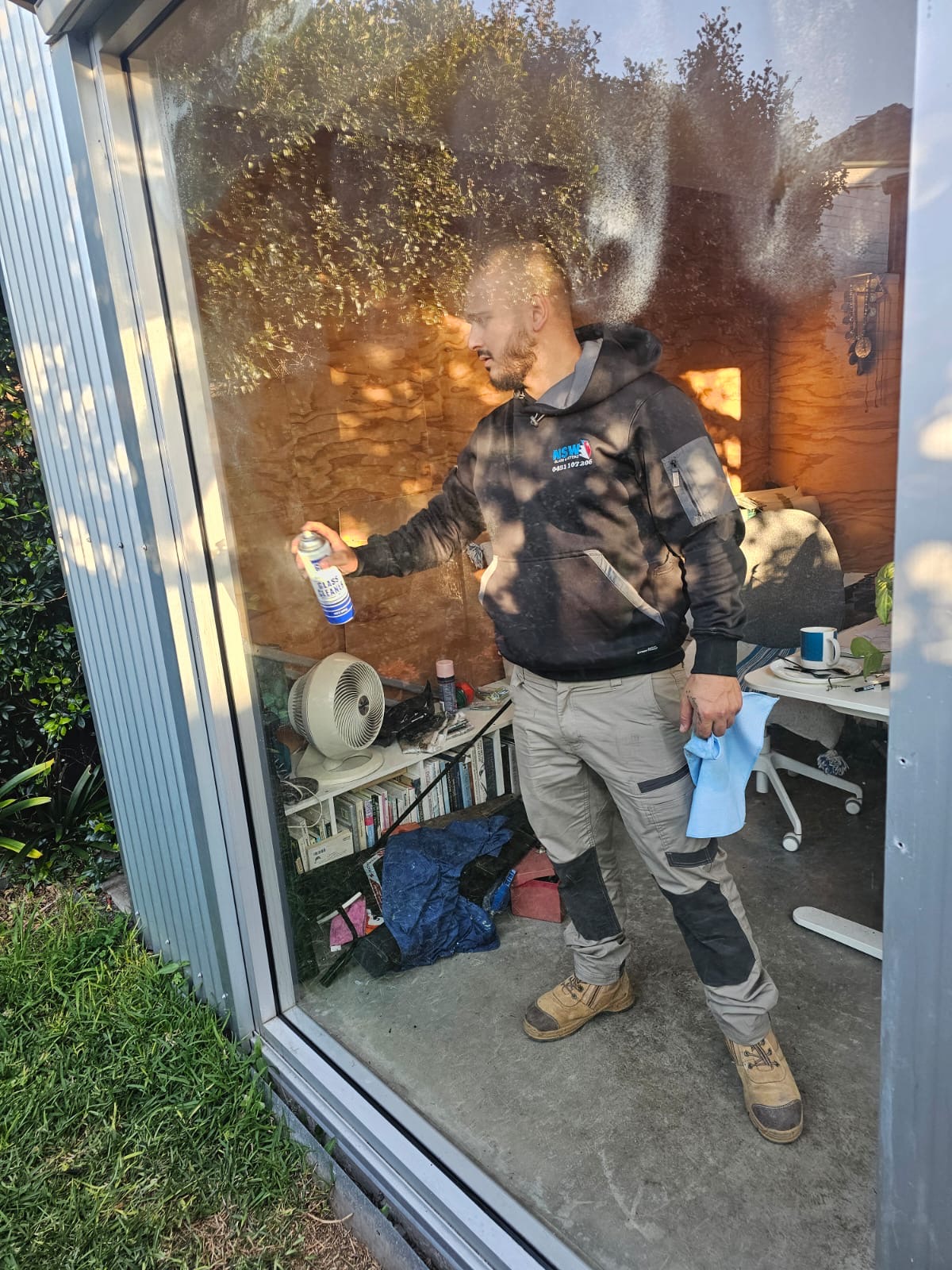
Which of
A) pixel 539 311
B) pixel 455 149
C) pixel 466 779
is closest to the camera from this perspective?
pixel 539 311

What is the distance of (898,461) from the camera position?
34.6 inches

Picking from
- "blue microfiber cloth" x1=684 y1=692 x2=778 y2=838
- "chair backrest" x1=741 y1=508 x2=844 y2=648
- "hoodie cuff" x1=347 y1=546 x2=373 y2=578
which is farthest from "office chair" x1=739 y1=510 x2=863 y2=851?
"hoodie cuff" x1=347 y1=546 x2=373 y2=578

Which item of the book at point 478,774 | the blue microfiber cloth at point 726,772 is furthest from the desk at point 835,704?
A: the book at point 478,774

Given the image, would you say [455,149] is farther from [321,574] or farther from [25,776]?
[25,776]

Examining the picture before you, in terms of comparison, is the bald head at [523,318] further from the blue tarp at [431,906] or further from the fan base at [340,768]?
the blue tarp at [431,906]

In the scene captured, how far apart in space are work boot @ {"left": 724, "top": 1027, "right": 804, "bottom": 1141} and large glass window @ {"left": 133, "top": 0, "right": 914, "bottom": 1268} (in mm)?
60

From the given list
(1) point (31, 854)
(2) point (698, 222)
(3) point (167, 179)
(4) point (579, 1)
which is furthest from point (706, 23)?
(1) point (31, 854)

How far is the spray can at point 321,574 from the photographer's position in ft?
6.95

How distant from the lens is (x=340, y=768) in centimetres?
275

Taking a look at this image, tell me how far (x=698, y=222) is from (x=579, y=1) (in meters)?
0.68

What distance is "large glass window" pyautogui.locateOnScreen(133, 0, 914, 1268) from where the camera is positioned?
5.76 ft

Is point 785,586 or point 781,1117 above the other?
point 785,586

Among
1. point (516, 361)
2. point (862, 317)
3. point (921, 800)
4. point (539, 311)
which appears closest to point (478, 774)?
point (516, 361)

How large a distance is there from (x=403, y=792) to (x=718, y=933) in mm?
1347
